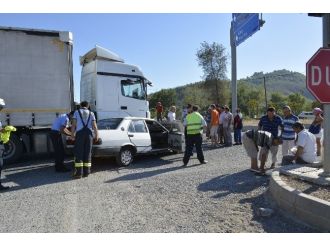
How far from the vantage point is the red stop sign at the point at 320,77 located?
503 centimetres

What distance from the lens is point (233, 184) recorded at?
23.0 ft

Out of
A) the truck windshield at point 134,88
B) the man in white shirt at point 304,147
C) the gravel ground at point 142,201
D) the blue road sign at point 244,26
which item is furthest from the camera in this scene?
the blue road sign at point 244,26

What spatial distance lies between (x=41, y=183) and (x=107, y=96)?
17.0 feet

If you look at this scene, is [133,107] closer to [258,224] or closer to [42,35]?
[42,35]

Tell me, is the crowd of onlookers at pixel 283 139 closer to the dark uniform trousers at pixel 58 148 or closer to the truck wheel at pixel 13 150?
the dark uniform trousers at pixel 58 148

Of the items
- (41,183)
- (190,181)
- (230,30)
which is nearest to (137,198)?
(190,181)

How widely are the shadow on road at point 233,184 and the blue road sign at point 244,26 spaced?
7.61 m

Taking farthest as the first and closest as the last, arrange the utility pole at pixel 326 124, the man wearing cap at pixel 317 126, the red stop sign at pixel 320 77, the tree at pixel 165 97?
the tree at pixel 165 97, the man wearing cap at pixel 317 126, the utility pole at pixel 326 124, the red stop sign at pixel 320 77

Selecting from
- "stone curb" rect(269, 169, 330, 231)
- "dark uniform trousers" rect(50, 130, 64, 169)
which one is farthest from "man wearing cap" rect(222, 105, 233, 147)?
"stone curb" rect(269, 169, 330, 231)

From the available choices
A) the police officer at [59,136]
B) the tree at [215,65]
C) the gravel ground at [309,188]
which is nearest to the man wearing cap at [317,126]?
the gravel ground at [309,188]

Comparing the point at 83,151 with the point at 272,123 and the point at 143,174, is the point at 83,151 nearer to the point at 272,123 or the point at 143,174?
the point at 143,174

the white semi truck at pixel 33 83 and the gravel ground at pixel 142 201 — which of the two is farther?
the white semi truck at pixel 33 83

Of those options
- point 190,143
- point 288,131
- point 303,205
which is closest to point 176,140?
point 190,143
